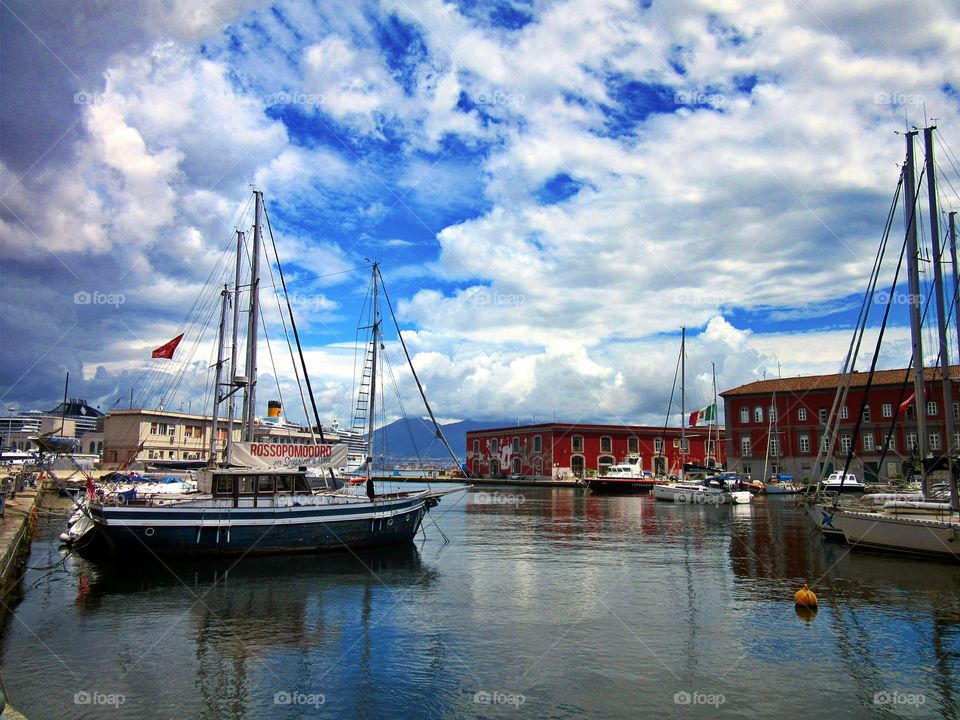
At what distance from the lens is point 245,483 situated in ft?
92.5

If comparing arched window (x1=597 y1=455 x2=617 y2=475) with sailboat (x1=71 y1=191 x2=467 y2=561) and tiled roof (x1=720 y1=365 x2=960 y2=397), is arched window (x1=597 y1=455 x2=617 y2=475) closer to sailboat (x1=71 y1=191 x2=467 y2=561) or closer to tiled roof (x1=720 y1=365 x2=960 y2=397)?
tiled roof (x1=720 y1=365 x2=960 y2=397)

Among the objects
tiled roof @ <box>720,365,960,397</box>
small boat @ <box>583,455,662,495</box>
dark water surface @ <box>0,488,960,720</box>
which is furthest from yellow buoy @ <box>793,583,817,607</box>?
tiled roof @ <box>720,365,960,397</box>

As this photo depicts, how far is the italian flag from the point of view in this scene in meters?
75.6

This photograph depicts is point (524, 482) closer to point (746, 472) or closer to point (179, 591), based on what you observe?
point (746, 472)

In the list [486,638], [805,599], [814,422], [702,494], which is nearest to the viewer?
[486,638]

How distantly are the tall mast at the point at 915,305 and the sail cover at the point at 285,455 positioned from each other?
984 inches

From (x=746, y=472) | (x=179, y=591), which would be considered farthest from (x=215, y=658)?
(x=746, y=472)

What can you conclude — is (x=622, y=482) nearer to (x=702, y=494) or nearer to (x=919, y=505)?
(x=702, y=494)

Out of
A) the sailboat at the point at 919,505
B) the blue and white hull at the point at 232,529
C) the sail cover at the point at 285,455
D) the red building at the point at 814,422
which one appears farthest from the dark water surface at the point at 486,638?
the red building at the point at 814,422

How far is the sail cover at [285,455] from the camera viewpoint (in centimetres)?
2944

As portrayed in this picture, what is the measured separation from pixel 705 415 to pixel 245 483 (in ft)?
196

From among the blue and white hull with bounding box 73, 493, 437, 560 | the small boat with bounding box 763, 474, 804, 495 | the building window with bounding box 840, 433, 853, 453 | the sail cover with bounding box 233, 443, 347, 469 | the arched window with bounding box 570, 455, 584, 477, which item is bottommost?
the small boat with bounding box 763, 474, 804, 495

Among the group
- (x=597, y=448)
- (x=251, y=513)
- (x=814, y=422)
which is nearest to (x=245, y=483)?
(x=251, y=513)

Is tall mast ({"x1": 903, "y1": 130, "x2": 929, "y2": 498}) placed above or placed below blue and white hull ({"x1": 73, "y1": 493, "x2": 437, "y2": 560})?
above
